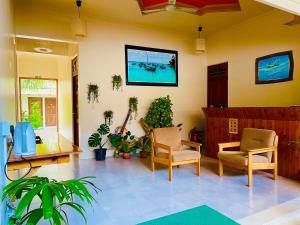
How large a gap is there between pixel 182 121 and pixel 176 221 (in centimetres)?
465

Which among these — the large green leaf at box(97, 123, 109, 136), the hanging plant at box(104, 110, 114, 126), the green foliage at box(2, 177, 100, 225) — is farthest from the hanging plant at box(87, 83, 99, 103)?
the green foliage at box(2, 177, 100, 225)

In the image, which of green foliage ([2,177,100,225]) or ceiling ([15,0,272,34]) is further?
ceiling ([15,0,272,34])

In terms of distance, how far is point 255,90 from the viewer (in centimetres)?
503

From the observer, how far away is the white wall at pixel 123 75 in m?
4.99

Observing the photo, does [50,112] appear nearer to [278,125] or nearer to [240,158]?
[240,158]

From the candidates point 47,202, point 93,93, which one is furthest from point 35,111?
point 47,202

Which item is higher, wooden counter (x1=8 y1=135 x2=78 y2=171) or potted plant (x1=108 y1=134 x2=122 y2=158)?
wooden counter (x1=8 y1=135 x2=78 y2=171)

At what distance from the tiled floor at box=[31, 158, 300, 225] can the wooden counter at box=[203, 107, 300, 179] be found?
0.92ft

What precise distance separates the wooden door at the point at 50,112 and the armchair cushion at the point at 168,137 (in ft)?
19.8

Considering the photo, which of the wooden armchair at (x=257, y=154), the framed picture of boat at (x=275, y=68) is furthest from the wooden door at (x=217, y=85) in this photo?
the wooden armchair at (x=257, y=154)

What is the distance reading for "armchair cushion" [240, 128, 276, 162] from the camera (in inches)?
137

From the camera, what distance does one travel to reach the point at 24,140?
185 cm

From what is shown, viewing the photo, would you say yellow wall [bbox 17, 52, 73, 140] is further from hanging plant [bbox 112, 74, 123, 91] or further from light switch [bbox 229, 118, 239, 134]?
light switch [bbox 229, 118, 239, 134]

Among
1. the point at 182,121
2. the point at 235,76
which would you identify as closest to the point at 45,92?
the point at 182,121
